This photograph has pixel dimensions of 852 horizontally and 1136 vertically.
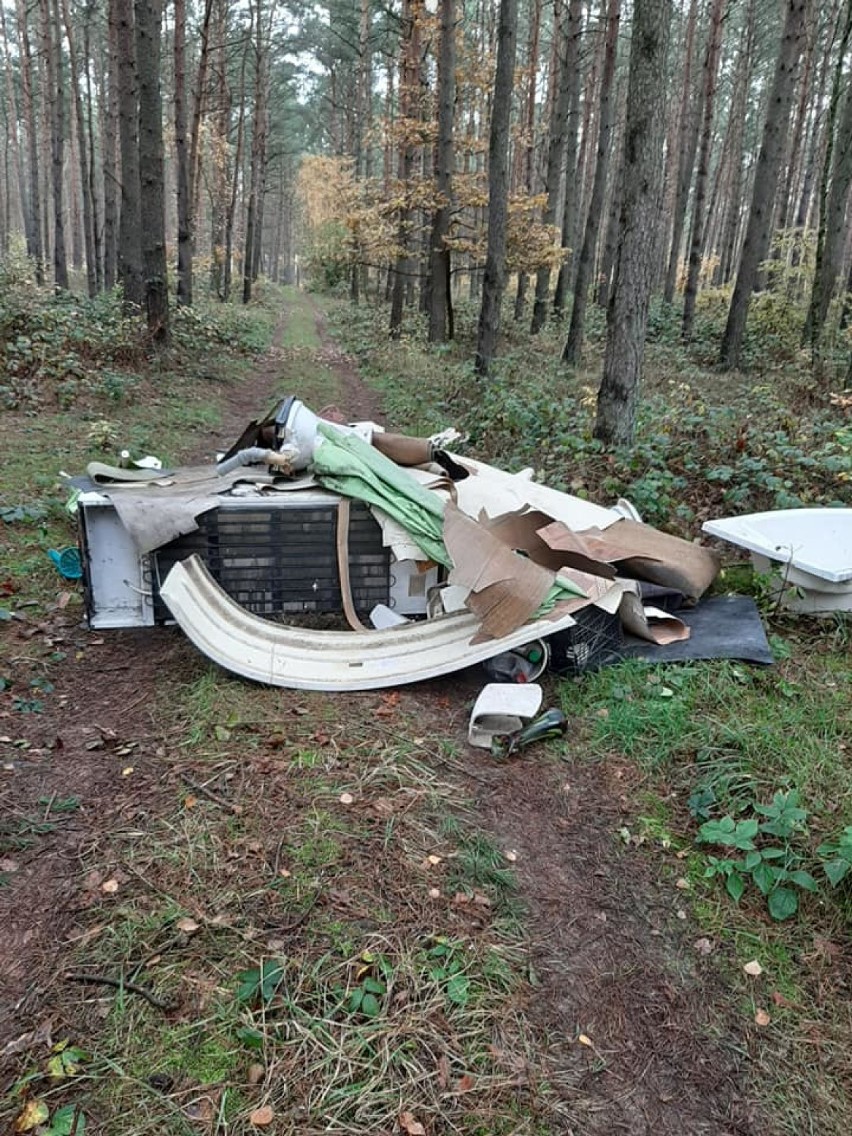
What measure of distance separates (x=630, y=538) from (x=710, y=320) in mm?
16308

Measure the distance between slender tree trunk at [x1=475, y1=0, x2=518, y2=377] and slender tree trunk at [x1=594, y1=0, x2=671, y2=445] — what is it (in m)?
4.32

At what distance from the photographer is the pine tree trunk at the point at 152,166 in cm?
1073

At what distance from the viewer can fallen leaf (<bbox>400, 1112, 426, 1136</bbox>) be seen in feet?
5.84

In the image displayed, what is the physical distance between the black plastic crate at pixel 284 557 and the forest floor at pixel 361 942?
2.44ft

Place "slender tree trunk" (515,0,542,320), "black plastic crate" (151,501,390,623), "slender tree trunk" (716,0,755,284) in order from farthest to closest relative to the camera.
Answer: "slender tree trunk" (716,0,755,284) < "slender tree trunk" (515,0,542,320) < "black plastic crate" (151,501,390,623)

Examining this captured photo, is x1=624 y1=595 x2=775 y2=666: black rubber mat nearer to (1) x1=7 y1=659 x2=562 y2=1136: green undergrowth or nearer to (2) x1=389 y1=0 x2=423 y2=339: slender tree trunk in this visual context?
(1) x1=7 y1=659 x2=562 y2=1136: green undergrowth

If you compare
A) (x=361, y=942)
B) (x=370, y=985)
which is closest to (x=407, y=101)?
(x=361, y=942)

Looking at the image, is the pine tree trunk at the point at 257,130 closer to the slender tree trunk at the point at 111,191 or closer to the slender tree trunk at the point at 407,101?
the slender tree trunk at the point at 111,191

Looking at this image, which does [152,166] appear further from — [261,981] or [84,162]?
[261,981]

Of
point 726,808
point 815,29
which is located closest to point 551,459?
point 726,808

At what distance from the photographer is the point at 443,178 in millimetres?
13430

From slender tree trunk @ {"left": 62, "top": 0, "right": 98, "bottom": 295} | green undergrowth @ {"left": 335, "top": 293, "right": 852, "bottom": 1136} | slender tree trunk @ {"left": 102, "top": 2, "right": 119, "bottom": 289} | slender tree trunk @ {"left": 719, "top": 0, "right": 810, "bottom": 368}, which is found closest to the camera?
green undergrowth @ {"left": 335, "top": 293, "right": 852, "bottom": 1136}

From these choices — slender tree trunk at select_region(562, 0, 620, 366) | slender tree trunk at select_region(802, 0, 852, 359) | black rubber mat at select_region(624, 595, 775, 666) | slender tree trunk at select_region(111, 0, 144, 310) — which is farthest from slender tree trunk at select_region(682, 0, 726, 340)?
black rubber mat at select_region(624, 595, 775, 666)

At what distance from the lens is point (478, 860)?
104 inches
